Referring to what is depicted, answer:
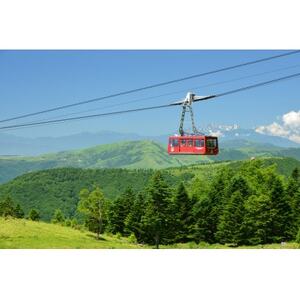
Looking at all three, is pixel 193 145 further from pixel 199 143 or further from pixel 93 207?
pixel 93 207

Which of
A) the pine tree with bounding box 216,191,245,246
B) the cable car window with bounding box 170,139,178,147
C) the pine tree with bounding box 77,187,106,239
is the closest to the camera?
the cable car window with bounding box 170,139,178,147

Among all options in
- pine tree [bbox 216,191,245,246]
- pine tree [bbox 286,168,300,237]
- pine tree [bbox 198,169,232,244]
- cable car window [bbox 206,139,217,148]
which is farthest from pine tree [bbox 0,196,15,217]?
cable car window [bbox 206,139,217,148]

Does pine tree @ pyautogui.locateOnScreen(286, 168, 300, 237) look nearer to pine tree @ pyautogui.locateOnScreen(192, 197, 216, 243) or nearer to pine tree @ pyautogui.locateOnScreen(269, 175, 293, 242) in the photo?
pine tree @ pyautogui.locateOnScreen(269, 175, 293, 242)

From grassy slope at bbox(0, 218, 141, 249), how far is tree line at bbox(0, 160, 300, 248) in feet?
15.5

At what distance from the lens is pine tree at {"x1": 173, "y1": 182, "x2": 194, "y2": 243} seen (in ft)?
188

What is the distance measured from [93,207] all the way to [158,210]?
8.98 metres

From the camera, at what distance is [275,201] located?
185 feet

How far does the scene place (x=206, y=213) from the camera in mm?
58375

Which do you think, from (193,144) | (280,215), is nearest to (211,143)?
(193,144)

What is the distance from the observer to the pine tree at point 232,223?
5259 centimetres
